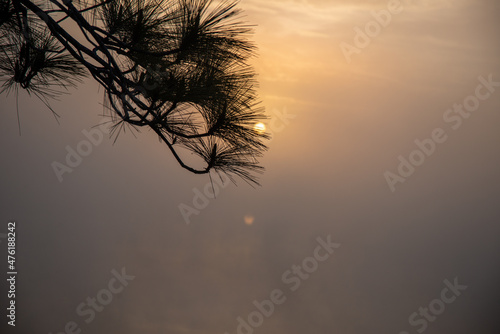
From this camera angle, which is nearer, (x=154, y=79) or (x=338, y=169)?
(x=154, y=79)

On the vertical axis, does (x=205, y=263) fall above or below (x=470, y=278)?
above

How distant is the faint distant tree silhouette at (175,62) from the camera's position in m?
1.11

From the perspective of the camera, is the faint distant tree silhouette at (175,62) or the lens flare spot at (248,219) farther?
the lens flare spot at (248,219)

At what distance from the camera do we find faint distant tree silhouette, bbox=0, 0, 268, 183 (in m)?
1.11

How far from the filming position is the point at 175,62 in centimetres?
115

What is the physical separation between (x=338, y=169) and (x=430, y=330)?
1.22 meters

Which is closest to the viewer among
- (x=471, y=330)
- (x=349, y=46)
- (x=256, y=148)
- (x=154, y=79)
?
(x=154, y=79)

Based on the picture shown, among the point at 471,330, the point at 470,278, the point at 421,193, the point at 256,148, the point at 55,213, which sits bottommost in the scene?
the point at 471,330

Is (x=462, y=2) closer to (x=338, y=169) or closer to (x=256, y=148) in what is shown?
(x=338, y=169)

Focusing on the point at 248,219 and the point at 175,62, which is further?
the point at 248,219

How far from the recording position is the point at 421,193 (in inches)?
142

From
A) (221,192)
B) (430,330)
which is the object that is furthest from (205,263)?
(430,330)

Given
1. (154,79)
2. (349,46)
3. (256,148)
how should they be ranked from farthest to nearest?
(349,46)
(256,148)
(154,79)

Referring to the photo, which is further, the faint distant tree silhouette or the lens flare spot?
the lens flare spot
